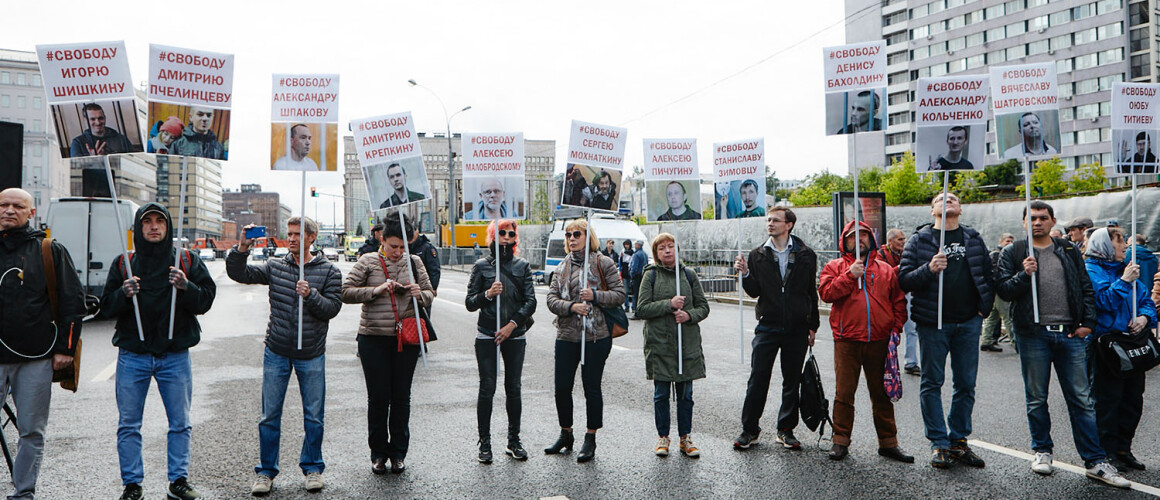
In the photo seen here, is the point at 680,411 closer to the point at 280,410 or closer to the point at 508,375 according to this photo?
the point at 508,375

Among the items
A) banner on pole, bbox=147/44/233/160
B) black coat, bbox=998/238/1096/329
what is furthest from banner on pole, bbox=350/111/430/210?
black coat, bbox=998/238/1096/329

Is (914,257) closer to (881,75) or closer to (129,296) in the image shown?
(881,75)

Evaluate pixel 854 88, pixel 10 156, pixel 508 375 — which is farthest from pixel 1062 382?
pixel 10 156

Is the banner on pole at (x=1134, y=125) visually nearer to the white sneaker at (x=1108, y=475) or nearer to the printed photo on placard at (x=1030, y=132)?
the printed photo on placard at (x=1030, y=132)

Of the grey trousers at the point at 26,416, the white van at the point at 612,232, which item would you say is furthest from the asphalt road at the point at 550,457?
the white van at the point at 612,232

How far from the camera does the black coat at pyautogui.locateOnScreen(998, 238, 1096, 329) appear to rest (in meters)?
5.51

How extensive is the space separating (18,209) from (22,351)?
0.82 meters

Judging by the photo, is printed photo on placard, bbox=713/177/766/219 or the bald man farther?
printed photo on placard, bbox=713/177/766/219

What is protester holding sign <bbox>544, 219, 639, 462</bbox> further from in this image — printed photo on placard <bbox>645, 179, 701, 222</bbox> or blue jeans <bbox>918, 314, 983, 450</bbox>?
blue jeans <bbox>918, 314, 983, 450</bbox>

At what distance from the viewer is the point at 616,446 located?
6254mm

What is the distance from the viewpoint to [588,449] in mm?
5852

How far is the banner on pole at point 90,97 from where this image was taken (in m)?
5.30

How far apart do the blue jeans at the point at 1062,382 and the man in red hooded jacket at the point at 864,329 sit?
867mm

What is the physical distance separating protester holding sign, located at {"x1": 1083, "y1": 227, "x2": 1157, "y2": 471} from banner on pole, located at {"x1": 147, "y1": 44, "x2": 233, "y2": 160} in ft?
20.9
